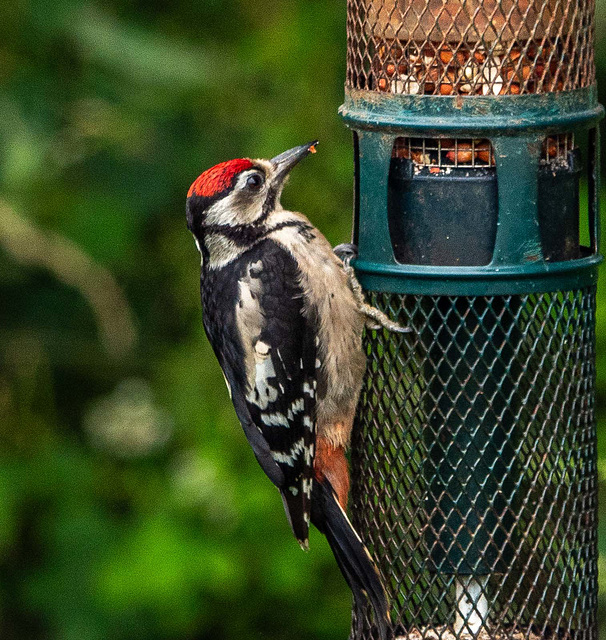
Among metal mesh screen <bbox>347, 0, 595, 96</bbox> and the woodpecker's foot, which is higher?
metal mesh screen <bbox>347, 0, 595, 96</bbox>

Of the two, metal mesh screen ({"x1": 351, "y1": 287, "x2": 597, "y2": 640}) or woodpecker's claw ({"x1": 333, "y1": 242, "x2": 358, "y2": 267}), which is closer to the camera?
metal mesh screen ({"x1": 351, "y1": 287, "x2": 597, "y2": 640})

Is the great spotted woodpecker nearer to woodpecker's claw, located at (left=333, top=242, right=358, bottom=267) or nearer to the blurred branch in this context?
woodpecker's claw, located at (left=333, top=242, right=358, bottom=267)

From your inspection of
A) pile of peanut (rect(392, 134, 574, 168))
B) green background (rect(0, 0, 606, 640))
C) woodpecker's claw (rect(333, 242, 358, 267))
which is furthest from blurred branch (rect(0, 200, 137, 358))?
pile of peanut (rect(392, 134, 574, 168))

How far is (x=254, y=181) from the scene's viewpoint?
4199mm

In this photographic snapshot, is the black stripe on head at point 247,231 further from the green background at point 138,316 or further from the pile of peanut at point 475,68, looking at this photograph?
the green background at point 138,316

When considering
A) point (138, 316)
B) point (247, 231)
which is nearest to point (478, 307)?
point (247, 231)

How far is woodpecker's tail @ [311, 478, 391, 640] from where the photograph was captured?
3.79 m

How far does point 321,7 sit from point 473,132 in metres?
2.93

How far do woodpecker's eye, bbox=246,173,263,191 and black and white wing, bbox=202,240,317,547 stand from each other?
0.66 feet

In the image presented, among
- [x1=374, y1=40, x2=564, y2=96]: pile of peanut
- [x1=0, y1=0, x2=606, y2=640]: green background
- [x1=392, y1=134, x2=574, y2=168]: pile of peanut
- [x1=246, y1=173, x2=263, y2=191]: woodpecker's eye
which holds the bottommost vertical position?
[x1=0, y1=0, x2=606, y2=640]: green background

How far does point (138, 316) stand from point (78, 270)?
0.67 meters

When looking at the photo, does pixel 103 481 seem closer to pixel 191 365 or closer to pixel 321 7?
pixel 191 365

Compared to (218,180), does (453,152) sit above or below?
above

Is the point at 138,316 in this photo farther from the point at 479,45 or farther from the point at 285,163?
the point at 479,45
